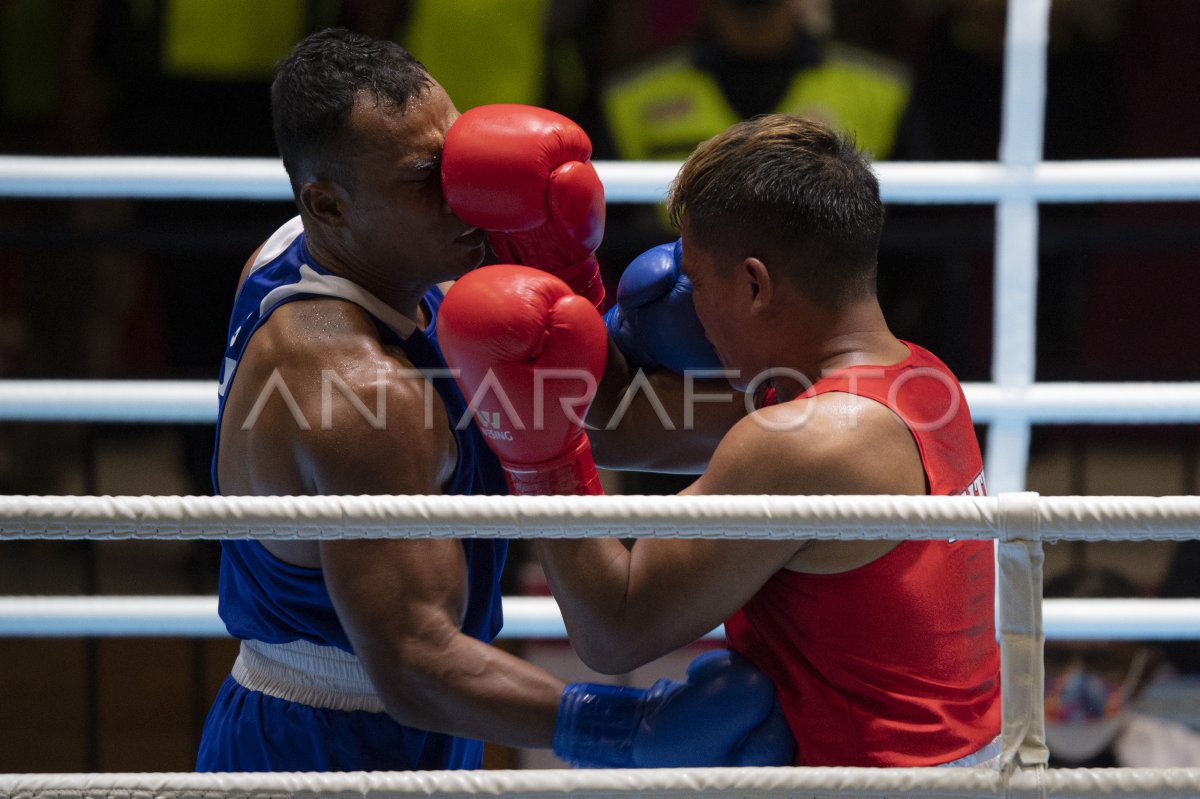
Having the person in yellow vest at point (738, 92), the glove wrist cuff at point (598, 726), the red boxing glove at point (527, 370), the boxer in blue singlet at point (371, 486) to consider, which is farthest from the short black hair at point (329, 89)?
the person in yellow vest at point (738, 92)

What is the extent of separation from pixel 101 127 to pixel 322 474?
254 cm

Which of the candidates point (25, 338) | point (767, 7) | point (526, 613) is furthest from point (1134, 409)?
point (25, 338)

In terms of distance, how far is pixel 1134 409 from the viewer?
225cm

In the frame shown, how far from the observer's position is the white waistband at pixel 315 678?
5.33 ft

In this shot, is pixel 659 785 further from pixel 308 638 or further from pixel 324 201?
pixel 324 201

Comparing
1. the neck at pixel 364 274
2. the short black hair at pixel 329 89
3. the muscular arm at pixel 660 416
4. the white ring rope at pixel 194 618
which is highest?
the short black hair at pixel 329 89

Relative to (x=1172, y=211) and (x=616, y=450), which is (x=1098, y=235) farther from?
(x=1172, y=211)

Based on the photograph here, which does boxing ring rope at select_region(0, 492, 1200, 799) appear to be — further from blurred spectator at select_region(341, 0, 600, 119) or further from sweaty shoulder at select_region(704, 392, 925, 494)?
blurred spectator at select_region(341, 0, 600, 119)

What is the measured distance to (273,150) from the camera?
3.49 metres

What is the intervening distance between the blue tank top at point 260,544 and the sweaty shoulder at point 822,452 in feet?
1.28

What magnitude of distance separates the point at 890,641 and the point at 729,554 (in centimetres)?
20

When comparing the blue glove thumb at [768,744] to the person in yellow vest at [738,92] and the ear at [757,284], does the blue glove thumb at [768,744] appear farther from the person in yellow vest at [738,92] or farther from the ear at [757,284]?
the person in yellow vest at [738,92]

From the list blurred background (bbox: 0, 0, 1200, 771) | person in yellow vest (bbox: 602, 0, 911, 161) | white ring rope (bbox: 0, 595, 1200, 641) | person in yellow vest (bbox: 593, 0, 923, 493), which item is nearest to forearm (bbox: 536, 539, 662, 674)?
white ring rope (bbox: 0, 595, 1200, 641)

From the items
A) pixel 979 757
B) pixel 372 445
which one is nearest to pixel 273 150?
pixel 372 445
